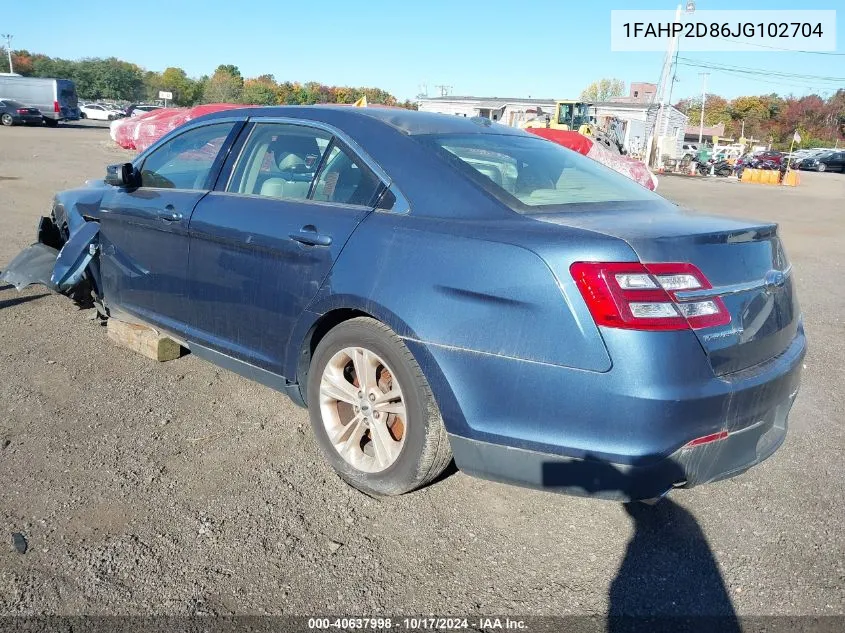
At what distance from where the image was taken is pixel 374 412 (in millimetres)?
2994

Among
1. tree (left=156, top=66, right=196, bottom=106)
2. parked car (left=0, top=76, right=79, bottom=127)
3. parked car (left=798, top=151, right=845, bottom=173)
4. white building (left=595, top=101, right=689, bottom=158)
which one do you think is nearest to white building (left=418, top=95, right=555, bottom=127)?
white building (left=595, top=101, right=689, bottom=158)

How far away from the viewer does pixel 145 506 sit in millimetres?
2947

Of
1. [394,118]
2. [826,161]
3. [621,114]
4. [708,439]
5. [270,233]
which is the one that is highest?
[621,114]

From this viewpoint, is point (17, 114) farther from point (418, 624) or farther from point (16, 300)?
point (418, 624)

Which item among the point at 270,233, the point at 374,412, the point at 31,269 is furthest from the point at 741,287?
the point at 31,269

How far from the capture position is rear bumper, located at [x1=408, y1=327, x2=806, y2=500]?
7.69ft

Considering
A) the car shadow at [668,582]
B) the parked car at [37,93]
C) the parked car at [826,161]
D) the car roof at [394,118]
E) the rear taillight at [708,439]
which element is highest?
the parked car at [37,93]

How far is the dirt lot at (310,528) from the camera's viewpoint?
2.47 metres

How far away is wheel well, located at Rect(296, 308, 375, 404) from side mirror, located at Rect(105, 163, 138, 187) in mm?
1988

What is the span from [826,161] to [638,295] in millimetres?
56179

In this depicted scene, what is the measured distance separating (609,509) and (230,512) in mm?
1640

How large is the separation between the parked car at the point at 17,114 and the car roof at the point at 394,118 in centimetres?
4069

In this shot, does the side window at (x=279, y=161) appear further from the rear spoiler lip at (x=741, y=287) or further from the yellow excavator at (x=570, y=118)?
the yellow excavator at (x=570, y=118)

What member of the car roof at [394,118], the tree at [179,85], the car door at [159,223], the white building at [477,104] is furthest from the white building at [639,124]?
the tree at [179,85]
